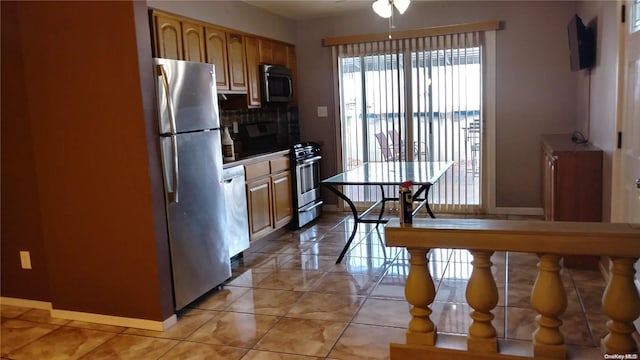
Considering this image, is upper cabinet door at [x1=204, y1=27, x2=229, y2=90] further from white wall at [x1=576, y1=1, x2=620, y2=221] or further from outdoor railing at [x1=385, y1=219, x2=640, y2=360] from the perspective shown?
white wall at [x1=576, y1=1, x2=620, y2=221]

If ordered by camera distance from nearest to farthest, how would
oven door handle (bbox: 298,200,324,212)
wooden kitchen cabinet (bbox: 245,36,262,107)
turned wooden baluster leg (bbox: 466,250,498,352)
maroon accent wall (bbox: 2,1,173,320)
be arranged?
turned wooden baluster leg (bbox: 466,250,498,352) < maroon accent wall (bbox: 2,1,173,320) < wooden kitchen cabinet (bbox: 245,36,262,107) < oven door handle (bbox: 298,200,324,212)

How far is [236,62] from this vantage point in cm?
477

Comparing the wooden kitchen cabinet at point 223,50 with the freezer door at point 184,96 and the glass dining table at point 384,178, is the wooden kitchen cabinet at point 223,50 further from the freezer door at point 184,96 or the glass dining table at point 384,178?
the glass dining table at point 384,178

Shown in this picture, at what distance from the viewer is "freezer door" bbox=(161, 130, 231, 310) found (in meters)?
3.06

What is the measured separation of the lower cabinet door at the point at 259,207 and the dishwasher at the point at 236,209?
162 millimetres

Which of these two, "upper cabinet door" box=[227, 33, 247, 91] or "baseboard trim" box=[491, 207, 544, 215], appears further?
"baseboard trim" box=[491, 207, 544, 215]

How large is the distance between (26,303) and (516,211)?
4668 mm

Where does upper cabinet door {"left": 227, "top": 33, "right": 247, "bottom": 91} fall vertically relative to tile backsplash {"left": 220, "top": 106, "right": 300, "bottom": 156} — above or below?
above

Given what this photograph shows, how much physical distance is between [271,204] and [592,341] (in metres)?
2.98

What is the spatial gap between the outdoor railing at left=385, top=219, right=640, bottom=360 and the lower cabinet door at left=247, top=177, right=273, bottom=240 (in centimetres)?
245

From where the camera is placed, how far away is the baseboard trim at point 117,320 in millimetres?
2990

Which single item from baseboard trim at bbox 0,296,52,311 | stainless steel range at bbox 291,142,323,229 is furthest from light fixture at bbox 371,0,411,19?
baseboard trim at bbox 0,296,52,311

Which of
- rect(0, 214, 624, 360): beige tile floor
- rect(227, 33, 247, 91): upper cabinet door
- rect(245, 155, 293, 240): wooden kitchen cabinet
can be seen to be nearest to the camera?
rect(0, 214, 624, 360): beige tile floor

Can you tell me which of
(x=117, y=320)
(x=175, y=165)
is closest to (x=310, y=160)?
(x=175, y=165)
